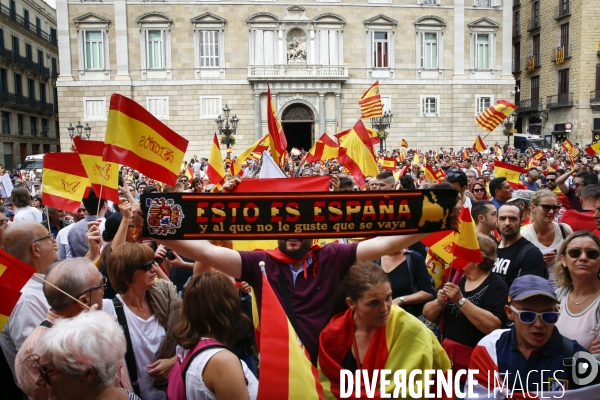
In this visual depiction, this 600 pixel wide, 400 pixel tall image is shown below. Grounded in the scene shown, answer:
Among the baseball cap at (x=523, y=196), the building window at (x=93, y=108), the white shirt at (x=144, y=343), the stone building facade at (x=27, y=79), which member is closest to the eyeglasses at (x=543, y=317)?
the white shirt at (x=144, y=343)

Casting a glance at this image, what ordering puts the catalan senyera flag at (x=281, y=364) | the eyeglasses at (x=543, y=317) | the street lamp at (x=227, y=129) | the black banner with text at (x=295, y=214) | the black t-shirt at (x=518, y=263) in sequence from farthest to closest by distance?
the street lamp at (x=227, y=129) < the black t-shirt at (x=518, y=263) < the black banner with text at (x=295, y=214) < the eyeglasses at (x=543, y=317) < the catalan senyera flag at (x=281, y=364)

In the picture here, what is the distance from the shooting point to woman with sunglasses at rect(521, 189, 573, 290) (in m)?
4.69

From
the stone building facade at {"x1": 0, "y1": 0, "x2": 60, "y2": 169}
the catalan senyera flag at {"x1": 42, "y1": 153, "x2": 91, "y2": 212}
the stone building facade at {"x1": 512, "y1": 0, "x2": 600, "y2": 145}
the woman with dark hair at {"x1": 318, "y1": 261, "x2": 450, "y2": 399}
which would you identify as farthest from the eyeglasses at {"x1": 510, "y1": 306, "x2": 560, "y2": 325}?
the stone building facade at {"x1": 0, "y1": 0, "x2": 60, "y2": 169}

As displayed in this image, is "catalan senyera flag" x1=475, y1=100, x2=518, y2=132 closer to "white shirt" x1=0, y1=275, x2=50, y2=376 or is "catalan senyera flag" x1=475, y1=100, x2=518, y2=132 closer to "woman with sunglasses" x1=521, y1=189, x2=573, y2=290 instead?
"woman with sunglasses" x1=521, y1=189, x2=573, y2=290

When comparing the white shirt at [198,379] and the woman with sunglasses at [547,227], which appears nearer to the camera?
the white shirt at [198,379]

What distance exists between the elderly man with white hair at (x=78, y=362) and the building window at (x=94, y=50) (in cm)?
2951

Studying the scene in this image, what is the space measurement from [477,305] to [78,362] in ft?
8.29

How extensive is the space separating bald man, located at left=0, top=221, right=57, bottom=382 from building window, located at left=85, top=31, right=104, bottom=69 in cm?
2781

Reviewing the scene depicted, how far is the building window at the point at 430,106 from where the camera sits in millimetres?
30862

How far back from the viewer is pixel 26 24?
1467 inches

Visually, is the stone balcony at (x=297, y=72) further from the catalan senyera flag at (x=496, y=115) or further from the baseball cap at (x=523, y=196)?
the baseball cap at (x=523, y=196)

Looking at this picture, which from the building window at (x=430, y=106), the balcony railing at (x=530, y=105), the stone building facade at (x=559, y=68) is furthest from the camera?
the balcony railing at (x=530, y=105)

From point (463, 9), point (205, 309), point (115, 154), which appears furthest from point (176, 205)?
point (463, 9)

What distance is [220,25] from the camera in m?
29.1
